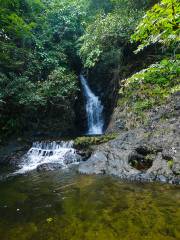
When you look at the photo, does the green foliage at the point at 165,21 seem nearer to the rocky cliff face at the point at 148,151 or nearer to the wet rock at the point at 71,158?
the rocky cliff face at the point at 148,151

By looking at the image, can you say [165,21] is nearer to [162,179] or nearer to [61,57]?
[162,179]

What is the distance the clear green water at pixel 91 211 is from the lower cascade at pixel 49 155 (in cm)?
284

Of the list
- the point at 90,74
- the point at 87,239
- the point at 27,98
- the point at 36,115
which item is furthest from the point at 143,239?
the point at 90,74

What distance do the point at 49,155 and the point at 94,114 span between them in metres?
5.68

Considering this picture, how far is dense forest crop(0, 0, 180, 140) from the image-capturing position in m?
11.9

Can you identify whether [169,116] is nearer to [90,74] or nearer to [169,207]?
[169,207]

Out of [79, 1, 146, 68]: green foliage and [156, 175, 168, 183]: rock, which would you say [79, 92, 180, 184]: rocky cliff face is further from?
[79, 1, 146, 68]: green foliage

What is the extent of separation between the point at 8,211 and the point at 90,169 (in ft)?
10.5

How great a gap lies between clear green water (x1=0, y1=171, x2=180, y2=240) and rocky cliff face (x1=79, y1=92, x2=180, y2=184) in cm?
54

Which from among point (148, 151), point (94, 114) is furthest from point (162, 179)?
point (94, 114)

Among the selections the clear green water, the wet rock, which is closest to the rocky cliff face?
the clear green water

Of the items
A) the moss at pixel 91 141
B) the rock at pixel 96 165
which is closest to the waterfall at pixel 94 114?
the moss at pixel 91 141

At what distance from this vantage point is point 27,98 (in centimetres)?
1262

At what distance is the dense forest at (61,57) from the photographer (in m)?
11.9
